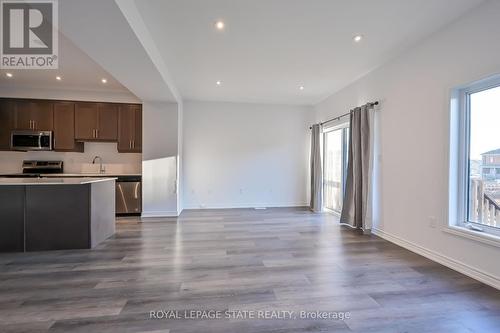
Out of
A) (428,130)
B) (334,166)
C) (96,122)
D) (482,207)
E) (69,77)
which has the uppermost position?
(69,77)

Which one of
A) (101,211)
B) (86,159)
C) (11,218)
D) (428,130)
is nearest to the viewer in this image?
(428,130)

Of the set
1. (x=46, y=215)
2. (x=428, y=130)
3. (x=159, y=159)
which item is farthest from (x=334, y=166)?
(x=46, y=215)

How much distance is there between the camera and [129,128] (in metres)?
5.57

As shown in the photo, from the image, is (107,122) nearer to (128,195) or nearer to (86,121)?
(86,121)

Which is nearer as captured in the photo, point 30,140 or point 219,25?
point 219,25

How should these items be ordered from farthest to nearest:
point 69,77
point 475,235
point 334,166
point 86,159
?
point 334,166 < point 86,159 < point 69,77 < point 475,235

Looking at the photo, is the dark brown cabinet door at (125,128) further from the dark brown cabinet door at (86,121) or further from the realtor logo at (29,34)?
the realtor logo at (29,34)

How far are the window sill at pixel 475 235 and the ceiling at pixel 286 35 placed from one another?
234 cm

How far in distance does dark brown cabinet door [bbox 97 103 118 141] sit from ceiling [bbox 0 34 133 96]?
1.22ft

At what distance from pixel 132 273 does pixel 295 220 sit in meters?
3.29

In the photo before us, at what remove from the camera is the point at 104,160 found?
5.77 metres

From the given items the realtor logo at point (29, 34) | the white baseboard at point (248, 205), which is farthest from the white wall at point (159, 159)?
the realtor logo at point (29, 34)

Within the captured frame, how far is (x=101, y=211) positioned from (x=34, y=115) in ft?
11.5

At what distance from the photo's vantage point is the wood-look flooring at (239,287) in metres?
1.78
